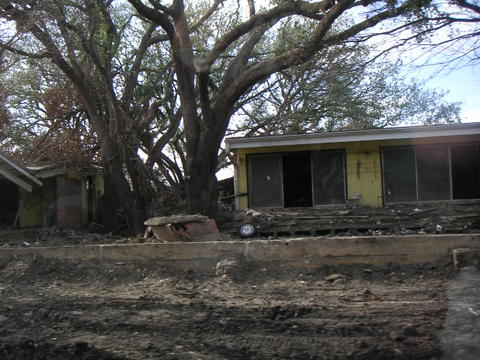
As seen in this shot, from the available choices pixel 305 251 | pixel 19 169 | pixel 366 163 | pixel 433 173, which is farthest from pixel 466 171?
pixel 19 169

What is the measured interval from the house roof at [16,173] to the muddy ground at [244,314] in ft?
24.8

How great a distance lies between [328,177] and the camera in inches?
576

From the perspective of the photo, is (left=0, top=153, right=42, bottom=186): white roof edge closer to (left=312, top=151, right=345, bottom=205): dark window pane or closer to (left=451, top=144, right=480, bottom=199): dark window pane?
(left=312, top=151, right=345, bottom=205): dark window pane

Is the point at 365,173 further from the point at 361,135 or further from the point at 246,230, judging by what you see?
the point at 246,230

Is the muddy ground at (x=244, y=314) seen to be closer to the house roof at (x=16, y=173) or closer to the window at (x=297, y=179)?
the house roof at (x=16, y=173)

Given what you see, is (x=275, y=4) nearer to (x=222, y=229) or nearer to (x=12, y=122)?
(x=222, y=229)

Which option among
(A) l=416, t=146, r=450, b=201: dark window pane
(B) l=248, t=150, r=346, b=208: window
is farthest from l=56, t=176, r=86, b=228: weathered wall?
(A) l=416, t=146, r=450, b=201: dark window pane

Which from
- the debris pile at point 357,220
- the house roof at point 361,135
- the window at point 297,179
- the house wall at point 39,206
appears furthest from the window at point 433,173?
the house wall at point 39,206

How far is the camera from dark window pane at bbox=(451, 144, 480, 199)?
14.1m

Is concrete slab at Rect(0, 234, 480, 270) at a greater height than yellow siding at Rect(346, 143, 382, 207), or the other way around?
yellow siding at Rect(346, 143, 382, 207)

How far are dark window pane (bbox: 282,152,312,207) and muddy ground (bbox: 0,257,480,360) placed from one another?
8094mm

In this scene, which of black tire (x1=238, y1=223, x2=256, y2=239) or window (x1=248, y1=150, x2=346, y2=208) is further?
window (x1=248, y1=150, x2=346, y2=208)

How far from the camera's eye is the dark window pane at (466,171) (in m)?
14.1

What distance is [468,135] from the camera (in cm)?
1382
